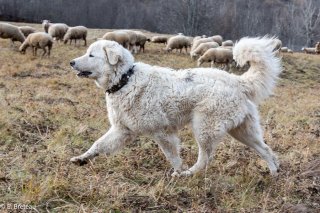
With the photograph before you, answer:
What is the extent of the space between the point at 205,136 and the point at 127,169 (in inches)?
37.1

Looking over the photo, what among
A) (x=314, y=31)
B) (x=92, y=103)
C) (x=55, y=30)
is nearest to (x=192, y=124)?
(x=92, y=103)

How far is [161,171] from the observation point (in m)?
5.35

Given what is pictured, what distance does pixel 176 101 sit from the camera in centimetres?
517

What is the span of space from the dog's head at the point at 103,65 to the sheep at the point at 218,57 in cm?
1479

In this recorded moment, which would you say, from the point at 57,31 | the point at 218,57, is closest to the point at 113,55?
the point at 218,57

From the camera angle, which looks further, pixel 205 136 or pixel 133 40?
pixel 133 40

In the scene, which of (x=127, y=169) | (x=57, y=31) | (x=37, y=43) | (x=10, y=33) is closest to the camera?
(x=127, y=169)

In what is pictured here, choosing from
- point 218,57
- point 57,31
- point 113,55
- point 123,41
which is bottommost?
point 57,31

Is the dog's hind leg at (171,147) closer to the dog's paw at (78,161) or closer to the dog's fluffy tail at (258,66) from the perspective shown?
the dog's paw at (78,161)

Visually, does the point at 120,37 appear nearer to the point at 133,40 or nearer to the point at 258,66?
the point at 133,40

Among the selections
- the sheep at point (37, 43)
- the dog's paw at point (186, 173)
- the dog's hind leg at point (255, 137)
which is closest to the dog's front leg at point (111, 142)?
the dog's paw at point (186, 173)

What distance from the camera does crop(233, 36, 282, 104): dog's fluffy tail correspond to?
5410 mm

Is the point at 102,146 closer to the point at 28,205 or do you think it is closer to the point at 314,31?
the point at 28,205

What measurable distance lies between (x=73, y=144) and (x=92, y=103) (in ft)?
11.1
